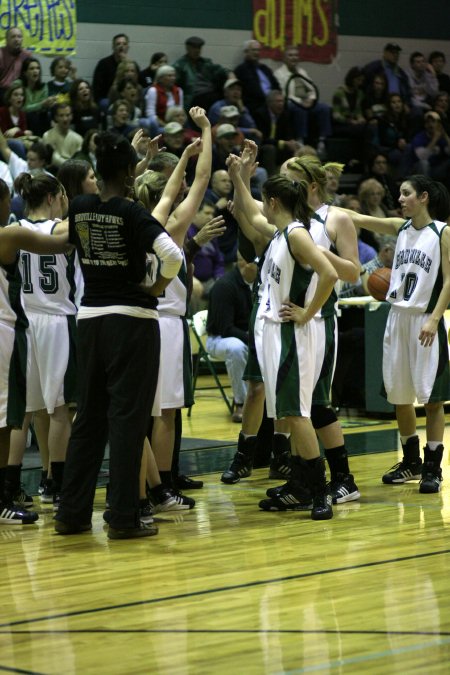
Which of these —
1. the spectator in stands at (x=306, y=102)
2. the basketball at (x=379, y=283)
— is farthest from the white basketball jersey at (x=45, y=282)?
the spectator in stands at (x=306, y=102)

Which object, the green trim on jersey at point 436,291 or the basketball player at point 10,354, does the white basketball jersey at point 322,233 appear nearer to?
the green trim on jersey at point 436,291

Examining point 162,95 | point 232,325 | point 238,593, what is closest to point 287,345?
point 238,593

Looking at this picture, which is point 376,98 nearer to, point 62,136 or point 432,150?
point 432,150

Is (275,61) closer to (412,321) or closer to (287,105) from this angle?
(287,105)

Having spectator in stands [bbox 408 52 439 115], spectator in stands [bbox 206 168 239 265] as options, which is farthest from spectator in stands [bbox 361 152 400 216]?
spectator in stands [bbox 206 168 239 265]

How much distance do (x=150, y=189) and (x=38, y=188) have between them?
0.61 m

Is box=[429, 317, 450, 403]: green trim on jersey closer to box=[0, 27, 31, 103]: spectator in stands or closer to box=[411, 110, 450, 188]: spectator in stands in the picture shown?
box=[0, 27, 31, 103]: spectator in stands

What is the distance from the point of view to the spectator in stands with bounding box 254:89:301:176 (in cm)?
1591

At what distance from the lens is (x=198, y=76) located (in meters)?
16.0

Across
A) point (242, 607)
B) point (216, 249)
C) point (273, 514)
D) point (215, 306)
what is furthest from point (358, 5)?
point (242, 607)

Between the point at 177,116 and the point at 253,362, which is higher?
the point at 177,116

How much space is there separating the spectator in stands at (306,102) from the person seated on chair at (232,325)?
6.61 metres

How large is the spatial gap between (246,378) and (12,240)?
2.06 m

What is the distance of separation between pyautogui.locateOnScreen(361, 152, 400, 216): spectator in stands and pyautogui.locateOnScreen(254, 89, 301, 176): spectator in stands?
1.14m
